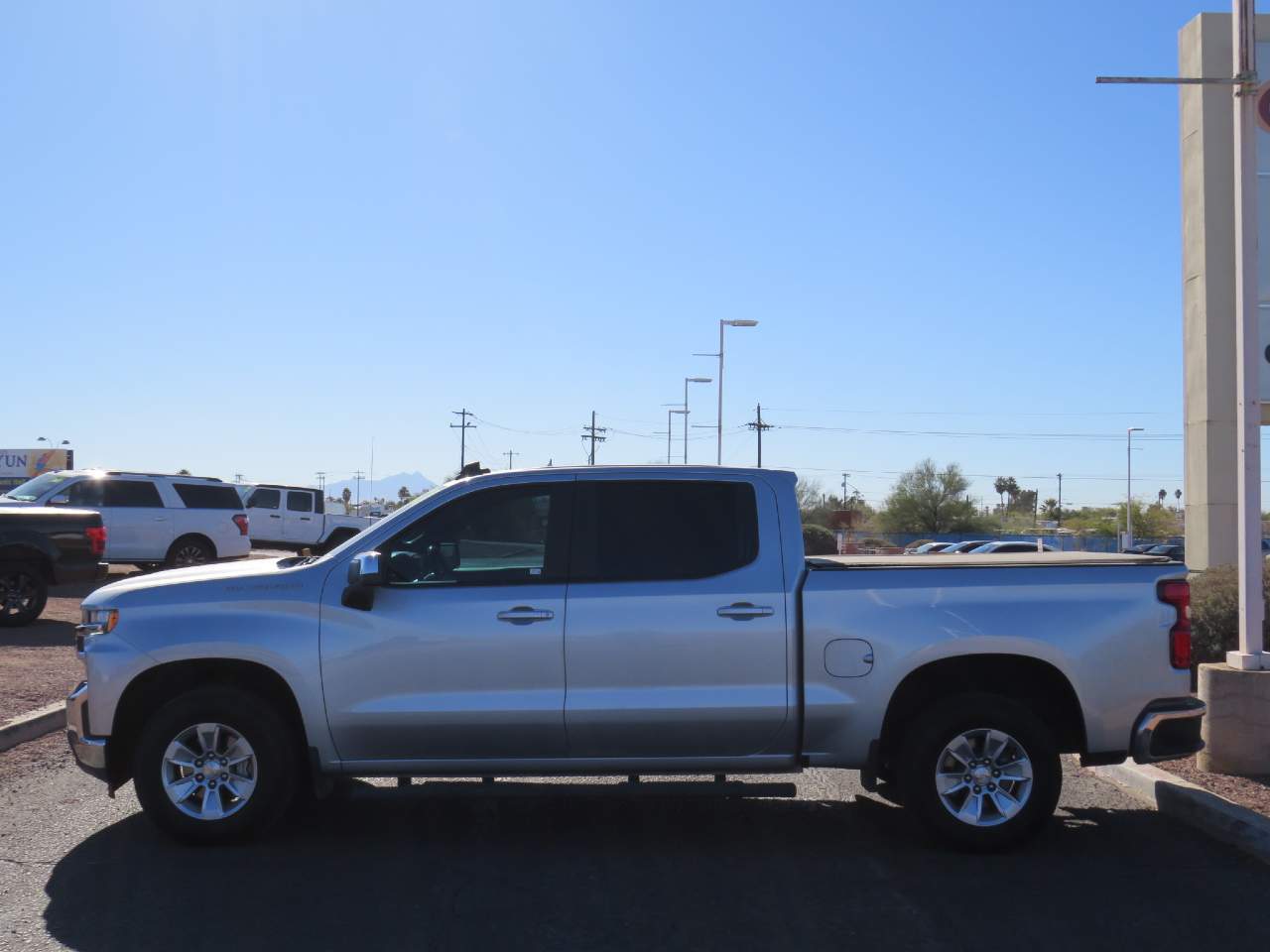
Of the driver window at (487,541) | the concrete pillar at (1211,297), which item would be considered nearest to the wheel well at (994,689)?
the driver window at (487,541)

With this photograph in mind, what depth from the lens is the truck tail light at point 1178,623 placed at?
6578 millimetres

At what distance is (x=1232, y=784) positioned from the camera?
7766 millimetres

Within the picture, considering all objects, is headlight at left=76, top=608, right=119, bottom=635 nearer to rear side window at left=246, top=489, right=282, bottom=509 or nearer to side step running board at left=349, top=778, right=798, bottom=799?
side step running board at left=349, top=778, right=798, bottom=799

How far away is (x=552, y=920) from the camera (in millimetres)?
5488

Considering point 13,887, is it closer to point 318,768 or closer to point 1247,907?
point 318,768

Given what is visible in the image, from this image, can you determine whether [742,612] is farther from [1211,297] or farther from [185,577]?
[1211,297]

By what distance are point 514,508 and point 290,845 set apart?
2.17m

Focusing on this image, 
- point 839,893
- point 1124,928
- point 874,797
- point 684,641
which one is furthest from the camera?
point 874,797

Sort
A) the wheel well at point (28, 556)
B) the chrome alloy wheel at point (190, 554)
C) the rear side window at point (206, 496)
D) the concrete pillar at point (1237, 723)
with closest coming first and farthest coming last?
1. the concrete pillar at point (1237, 723)
2. the wheel well at point (28, 556)
3. the chrome alloy wheel at point (190, 554)
4. the rear side window at point (206, 496)

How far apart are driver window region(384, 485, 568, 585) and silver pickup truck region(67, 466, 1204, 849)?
0.08m

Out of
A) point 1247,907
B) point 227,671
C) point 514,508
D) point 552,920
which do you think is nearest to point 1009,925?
point 1247,907

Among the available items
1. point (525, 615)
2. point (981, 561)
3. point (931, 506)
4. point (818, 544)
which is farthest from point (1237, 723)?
point (931, 506)

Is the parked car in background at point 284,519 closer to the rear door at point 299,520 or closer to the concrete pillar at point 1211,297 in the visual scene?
the rear door at point 299,520

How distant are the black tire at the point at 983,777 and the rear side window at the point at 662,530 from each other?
134 centimetres
